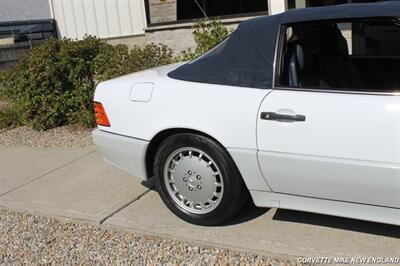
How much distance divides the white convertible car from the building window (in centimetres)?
439

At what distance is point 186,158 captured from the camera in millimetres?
3699

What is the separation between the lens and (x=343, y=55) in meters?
3.95

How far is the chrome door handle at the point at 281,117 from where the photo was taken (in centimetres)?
313

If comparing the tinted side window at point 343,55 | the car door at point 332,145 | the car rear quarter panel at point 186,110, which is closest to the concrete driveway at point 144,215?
the car door at point 332,145

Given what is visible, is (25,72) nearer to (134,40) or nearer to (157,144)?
(134,40)

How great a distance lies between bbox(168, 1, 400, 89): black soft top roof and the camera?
3203mm

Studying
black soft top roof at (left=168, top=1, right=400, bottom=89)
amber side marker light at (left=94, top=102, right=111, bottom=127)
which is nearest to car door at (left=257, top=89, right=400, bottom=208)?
black soft top roof at (left=168, top=1, right=400, bottom=89)

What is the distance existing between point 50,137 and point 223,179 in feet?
13.8

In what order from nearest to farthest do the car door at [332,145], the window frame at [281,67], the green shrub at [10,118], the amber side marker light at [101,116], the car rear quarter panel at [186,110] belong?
the car door at [332,145], the window frame at [281,67], the car rear quarter panel at [186,110], the amber side marker light at [101,116], the green shrub at [10,118]

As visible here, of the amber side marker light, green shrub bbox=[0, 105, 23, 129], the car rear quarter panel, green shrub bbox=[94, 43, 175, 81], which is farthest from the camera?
green shrub bbox=[0, 105, 23, 129]

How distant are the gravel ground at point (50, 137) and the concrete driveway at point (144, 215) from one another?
1.64ft

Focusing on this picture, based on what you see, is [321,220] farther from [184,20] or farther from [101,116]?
[184,20]

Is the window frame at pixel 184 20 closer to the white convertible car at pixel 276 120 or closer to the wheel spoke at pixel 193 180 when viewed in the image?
A: the white convertible car at pixel 276 120

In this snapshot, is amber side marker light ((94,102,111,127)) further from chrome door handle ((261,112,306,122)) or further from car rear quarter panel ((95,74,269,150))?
chrome door handle ((261,112,306,122))
